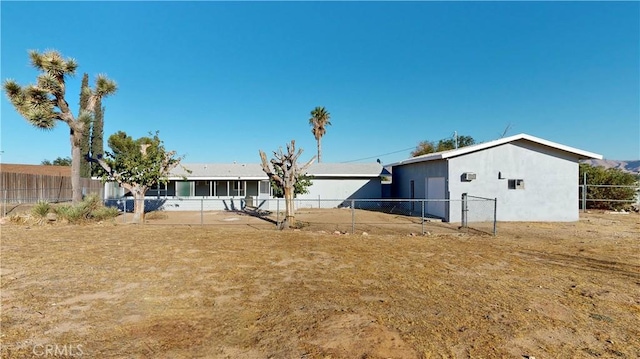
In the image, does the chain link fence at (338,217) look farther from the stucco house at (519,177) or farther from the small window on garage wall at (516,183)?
the small window on garage wall at (516,183)

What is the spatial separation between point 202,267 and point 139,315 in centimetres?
252

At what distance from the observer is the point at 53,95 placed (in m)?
15.1

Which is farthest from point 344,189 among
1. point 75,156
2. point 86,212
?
point 75,156

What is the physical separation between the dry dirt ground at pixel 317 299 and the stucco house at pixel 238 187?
39.5 ft

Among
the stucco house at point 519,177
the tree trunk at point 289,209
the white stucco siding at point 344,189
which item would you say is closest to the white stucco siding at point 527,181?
the stucco house at point 519,177

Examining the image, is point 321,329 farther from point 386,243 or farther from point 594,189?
point 594,189

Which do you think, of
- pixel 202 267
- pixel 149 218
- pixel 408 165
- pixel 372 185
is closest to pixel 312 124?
pixel 372 185

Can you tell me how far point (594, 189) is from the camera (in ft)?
69.7

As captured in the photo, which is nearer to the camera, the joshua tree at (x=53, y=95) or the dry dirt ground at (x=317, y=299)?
the dry dirt ground at (x=317, y=299)

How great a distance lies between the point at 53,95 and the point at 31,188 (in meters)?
12.3

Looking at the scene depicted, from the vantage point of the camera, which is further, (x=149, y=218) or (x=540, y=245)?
(x=149, y=218)

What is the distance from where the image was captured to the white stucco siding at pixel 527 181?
51.0 ft

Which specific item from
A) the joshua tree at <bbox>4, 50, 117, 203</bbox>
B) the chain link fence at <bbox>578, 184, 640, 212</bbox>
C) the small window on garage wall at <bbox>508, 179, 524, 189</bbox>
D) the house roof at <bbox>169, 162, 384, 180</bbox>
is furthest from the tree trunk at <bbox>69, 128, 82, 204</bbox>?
the chain link fence at <bbox>578, 184, 640, 212</bbox>

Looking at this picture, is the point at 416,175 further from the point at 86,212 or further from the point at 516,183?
the point at 86,212
